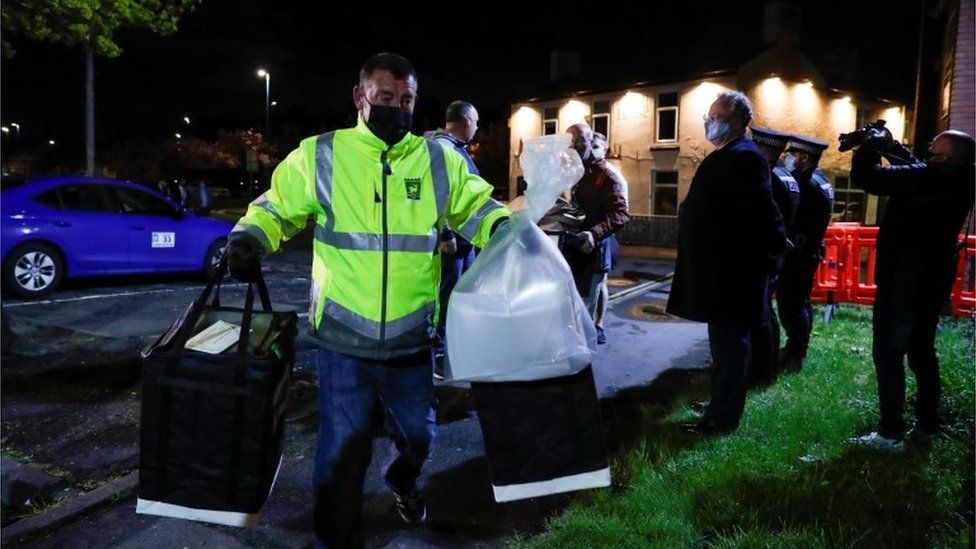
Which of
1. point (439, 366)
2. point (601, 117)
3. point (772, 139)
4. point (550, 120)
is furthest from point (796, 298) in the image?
point (550, 120)

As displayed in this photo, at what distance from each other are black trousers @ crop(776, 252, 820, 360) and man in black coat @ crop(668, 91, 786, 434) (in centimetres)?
141

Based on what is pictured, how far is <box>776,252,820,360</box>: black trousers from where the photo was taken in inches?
220

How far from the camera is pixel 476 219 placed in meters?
2.81

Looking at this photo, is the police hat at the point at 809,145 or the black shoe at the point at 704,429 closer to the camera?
the black shoe at the point at 704,429

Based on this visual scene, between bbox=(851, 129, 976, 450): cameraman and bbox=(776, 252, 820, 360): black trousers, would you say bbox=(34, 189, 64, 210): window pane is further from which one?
bbox=(851, 129, 976, 450): cameraman

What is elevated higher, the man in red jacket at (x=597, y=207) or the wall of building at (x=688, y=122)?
the wall of building at (x=688, y=122)

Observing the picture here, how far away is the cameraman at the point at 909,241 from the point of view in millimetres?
3912

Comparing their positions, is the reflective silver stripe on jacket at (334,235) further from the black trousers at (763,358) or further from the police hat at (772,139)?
the black trousers at (763,358)

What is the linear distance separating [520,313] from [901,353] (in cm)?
271

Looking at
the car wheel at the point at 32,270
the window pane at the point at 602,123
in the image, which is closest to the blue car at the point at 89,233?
the car wheel at the point at 32,270

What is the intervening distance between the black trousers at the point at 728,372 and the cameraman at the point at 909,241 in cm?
67

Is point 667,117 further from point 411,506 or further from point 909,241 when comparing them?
point 411,506

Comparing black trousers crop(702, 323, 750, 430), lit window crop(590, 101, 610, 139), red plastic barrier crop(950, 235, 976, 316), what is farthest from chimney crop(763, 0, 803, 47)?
black trousers crop(702, 323, 750, 430)

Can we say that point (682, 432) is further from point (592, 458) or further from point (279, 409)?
point (279, 409)
